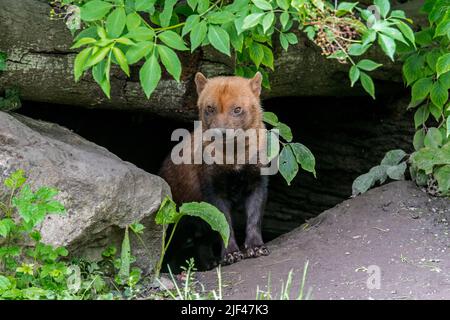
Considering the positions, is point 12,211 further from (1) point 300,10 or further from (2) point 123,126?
(2) point 123,126

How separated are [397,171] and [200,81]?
208 cm

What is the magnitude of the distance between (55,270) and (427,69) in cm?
368

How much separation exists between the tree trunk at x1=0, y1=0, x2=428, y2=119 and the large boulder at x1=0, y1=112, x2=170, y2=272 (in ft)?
2.68

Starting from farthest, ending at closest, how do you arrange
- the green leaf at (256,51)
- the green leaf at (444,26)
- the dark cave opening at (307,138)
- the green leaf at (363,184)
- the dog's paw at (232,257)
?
the dark cave opening at (307,138) → the green leaf at (363,184) → the dog's paw at (232,257) → the green leaf at (256,51) → the green leaf at (444,26)

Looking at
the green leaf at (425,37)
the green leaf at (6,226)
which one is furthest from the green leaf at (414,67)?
the green leaf at (6,226)

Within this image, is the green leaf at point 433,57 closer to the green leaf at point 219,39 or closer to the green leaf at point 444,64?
the green leaf at point 444,64

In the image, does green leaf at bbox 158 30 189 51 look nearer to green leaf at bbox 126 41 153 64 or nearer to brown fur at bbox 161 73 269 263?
green leaf at bbox 126 41 153 64

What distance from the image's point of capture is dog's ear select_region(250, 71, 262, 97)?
253 inches

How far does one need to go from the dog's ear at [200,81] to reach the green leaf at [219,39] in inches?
67.1

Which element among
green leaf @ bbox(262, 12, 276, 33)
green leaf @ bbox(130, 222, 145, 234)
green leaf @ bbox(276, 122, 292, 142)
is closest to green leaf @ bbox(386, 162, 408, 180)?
green leaf @ bbox(276, 122, 292, 142)

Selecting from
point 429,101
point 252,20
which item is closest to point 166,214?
point 252,20

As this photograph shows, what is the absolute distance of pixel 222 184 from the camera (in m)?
6.63

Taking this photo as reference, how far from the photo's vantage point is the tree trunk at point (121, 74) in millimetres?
6023

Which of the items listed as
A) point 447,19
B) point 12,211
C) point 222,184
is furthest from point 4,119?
point 447,19
